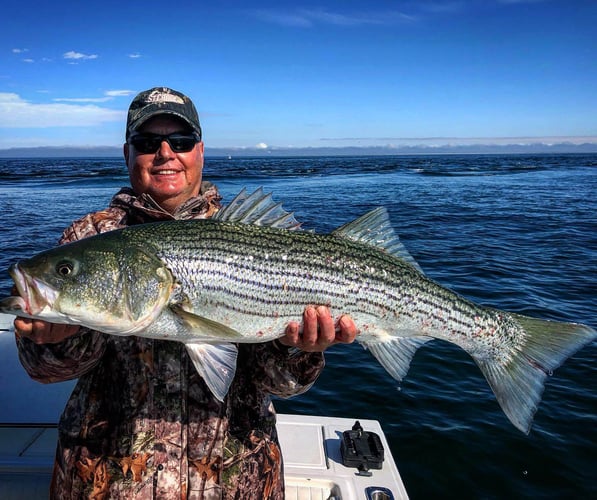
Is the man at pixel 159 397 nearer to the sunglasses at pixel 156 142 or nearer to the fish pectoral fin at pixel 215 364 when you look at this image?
the sunglasses at pixel 156 142

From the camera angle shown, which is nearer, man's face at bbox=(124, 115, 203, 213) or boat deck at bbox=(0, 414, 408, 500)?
man's face at bbox=(124, 115, 203, 213)

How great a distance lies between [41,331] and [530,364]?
11.5ft

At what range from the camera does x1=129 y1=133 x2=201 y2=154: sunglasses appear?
359 cm

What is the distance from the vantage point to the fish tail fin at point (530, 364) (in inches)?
146

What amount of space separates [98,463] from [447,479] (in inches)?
224

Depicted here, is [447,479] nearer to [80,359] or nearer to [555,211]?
[80,359]

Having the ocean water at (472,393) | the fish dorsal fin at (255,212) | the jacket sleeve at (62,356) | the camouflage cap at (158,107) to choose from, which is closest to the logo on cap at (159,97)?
the camouflage cap at (158,107)

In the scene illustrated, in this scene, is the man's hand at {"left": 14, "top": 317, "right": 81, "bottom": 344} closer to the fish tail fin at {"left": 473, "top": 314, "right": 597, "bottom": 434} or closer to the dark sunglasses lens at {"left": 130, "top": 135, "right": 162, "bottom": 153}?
the dark sunglasses lens at {"left": 130, "top": 135, "right": 162, "bottom": 153}

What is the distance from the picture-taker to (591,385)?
934 centimetres

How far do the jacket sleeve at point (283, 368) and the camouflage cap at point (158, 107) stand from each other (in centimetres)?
175

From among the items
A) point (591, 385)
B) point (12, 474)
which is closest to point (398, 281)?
point (12, 474)

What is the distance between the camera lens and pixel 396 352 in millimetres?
3738

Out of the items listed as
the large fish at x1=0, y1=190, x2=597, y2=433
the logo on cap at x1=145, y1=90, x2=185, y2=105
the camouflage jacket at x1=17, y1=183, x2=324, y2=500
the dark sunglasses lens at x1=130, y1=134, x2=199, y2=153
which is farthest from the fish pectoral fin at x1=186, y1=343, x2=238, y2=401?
the logo on cap at x1=145, y1=90, x2=185, y2=105

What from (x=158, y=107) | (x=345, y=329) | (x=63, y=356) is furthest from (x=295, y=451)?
(x=158, y=107)
